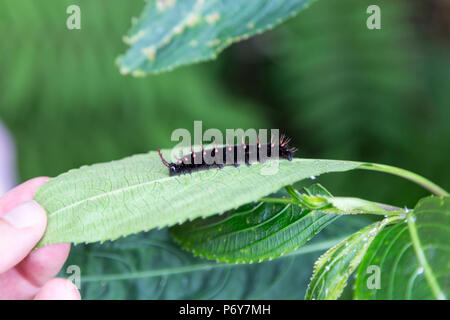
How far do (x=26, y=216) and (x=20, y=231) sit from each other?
0.05 m

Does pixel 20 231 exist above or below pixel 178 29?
below

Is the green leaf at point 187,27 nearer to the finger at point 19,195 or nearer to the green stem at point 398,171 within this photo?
the finger at point 19,195

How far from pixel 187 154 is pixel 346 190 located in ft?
5.54

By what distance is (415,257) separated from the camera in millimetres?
982

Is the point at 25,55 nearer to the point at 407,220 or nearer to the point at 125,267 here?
the point at 125,267

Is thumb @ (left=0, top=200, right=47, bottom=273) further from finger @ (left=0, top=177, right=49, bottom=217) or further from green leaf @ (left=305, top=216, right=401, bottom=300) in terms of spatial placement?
green leaf @ (left=305, top=216, right=401, bottom=300)

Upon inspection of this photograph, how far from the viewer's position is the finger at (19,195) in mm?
1388

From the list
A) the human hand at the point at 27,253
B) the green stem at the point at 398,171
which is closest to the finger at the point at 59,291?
→ the human hand at the point at 27,253

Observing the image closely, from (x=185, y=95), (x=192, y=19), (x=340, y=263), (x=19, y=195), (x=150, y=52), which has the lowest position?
(x=340, y=263)

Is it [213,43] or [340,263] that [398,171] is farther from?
[213,43]

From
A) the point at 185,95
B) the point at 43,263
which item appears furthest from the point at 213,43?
the point at 185,95

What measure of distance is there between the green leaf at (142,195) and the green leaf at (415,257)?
21 cm

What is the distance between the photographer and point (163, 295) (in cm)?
155
